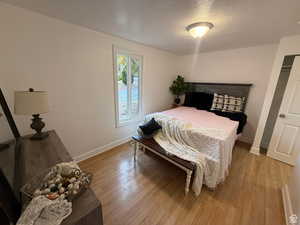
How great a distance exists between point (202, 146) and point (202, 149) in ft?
0.15

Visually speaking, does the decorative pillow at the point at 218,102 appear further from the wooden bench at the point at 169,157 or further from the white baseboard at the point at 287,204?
the wooden bench at the point at 169,157

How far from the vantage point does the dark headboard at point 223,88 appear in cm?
293

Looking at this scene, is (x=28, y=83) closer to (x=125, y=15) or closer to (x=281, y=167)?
(x=125, y=15)

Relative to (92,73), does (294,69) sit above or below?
above

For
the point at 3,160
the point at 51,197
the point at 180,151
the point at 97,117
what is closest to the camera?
the point at 51,197

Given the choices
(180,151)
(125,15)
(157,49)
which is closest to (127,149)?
(180,151)

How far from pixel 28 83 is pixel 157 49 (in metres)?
2.76

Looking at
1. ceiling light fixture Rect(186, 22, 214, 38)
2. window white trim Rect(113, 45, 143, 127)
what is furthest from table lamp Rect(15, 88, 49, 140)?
ceiling light fixture Rect(186, 22, 214, 38)

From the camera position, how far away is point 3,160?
1143mm

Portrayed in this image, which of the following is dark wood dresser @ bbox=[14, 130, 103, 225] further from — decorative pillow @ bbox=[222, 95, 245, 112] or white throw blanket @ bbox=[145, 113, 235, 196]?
decorative pillow @ bbox=[222, 95, 245, 112]

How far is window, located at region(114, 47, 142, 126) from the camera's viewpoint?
2646 mm

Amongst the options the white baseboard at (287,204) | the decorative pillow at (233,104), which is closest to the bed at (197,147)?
the white baseboard at (287,204)

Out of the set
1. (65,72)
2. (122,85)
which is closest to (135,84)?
Result: (122,85)

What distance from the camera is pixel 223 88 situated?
3244mm
